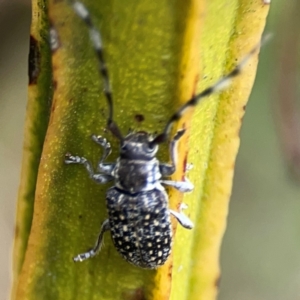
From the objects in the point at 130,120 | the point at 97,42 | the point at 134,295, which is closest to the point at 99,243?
the point at 134,295

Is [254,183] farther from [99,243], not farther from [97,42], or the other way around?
[97,42]

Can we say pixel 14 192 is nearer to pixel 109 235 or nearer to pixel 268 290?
pixel 109 235

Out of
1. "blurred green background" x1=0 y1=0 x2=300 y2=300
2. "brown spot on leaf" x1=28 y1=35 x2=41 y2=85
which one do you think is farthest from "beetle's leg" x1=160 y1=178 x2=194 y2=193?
"blurred green background" x1=0 y1=0 x2=300 y2=300

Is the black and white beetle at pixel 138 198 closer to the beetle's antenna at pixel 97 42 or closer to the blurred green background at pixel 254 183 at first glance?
the beetle's antenna at pixel 97 42

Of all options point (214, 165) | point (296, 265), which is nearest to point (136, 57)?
point (214, 165)

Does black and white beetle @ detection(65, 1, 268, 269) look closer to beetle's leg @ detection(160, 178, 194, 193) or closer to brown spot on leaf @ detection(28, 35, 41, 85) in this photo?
beetle's leg @ detection(160, 178, 194, 193)

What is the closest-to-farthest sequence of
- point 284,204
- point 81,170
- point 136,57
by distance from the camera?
1. point 136,57
2. point 81,170
3. point 284,204

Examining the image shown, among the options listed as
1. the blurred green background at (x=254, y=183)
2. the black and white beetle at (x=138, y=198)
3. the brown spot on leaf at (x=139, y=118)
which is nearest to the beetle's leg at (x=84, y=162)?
the black and white beetle at (x=138, y=198)
